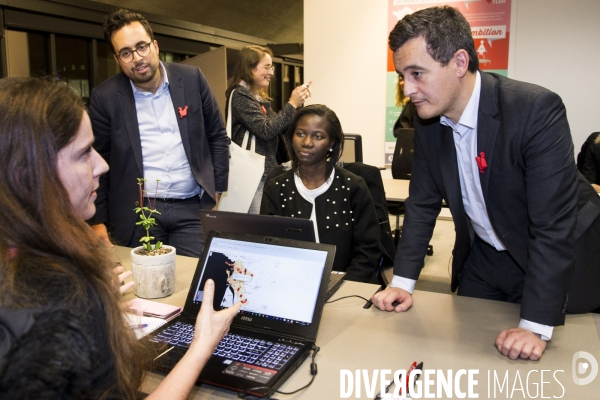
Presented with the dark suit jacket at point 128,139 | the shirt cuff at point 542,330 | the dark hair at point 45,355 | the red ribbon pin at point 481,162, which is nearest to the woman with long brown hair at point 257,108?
the dark suit jacket at point 128,139

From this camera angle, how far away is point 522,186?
134cm

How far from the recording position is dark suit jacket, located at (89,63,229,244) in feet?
7.40

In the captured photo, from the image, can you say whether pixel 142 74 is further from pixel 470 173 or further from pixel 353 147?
pixel 470 173

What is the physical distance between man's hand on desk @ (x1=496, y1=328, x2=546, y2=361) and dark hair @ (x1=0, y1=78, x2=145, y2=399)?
826 mm

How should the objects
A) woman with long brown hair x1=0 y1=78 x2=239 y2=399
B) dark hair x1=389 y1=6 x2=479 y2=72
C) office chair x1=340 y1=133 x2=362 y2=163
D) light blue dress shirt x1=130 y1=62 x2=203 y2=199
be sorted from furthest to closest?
office chair x1=340 y1=133 x2=362 y2=163, light blue dress shirt x1=130 y1=62 x2=203 y2=199, dark hair x1=389 y1=6 x2=479 y2=72, woman with long brown hair x1=0 y1=78 x2=239 y2=399

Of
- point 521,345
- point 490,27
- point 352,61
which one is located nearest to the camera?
point 521,345

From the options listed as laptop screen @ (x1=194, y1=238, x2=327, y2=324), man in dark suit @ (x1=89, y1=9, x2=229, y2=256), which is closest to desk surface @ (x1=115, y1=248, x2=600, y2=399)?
laptop screen @ (x1=194, y1=238, x2=327, y2=324)

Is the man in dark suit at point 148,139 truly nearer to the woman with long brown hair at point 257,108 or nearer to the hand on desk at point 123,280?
the woman with long brown hair at point 257,108

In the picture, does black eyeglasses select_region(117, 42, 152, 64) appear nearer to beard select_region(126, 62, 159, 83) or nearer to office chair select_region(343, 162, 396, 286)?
beard select_region(126, 62, 159, 83)

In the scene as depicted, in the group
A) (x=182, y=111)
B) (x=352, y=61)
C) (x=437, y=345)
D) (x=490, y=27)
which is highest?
(x=490, y=27)

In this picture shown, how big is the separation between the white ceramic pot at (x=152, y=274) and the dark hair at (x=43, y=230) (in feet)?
2.18

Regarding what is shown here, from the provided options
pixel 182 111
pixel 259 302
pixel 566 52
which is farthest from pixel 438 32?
pixel 566 52

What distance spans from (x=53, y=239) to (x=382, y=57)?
15.6ft

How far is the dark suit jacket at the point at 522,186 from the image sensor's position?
1.23m
